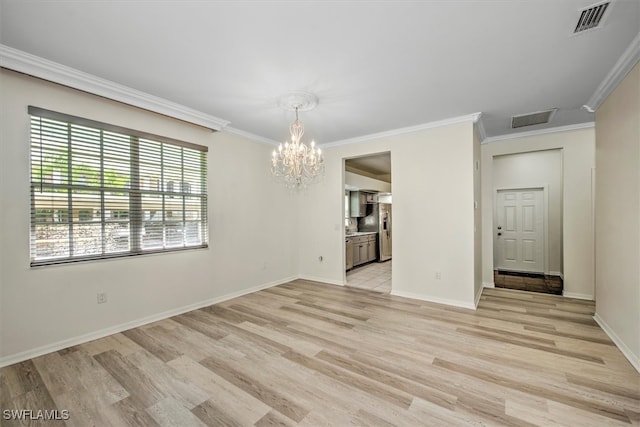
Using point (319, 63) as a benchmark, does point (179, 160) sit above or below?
below

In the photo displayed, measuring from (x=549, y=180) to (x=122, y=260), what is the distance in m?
8.17

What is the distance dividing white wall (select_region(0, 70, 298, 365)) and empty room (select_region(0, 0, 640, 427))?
2cm

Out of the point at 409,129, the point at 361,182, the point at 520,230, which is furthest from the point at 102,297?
the point at 520,230

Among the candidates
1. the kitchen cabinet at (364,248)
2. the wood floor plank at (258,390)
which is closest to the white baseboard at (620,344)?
the wood floor plank at (258,390)

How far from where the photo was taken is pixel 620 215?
2656 millimetres

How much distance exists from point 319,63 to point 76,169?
275cm

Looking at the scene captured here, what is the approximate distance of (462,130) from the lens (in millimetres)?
3822

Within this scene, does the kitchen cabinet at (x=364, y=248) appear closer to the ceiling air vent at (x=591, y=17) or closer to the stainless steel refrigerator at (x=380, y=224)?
the stainless steel refrigerator at (x=380, y=224)

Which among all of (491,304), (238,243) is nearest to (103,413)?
(238,243)

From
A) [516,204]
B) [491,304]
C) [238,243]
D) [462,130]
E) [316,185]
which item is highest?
[462,130]

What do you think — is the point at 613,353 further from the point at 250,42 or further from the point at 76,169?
the point at 76,169

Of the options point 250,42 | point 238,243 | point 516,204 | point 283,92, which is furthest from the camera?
point 516,204

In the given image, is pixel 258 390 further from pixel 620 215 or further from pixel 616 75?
pixel 616 75

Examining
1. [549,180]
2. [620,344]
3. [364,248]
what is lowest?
[620,344]
